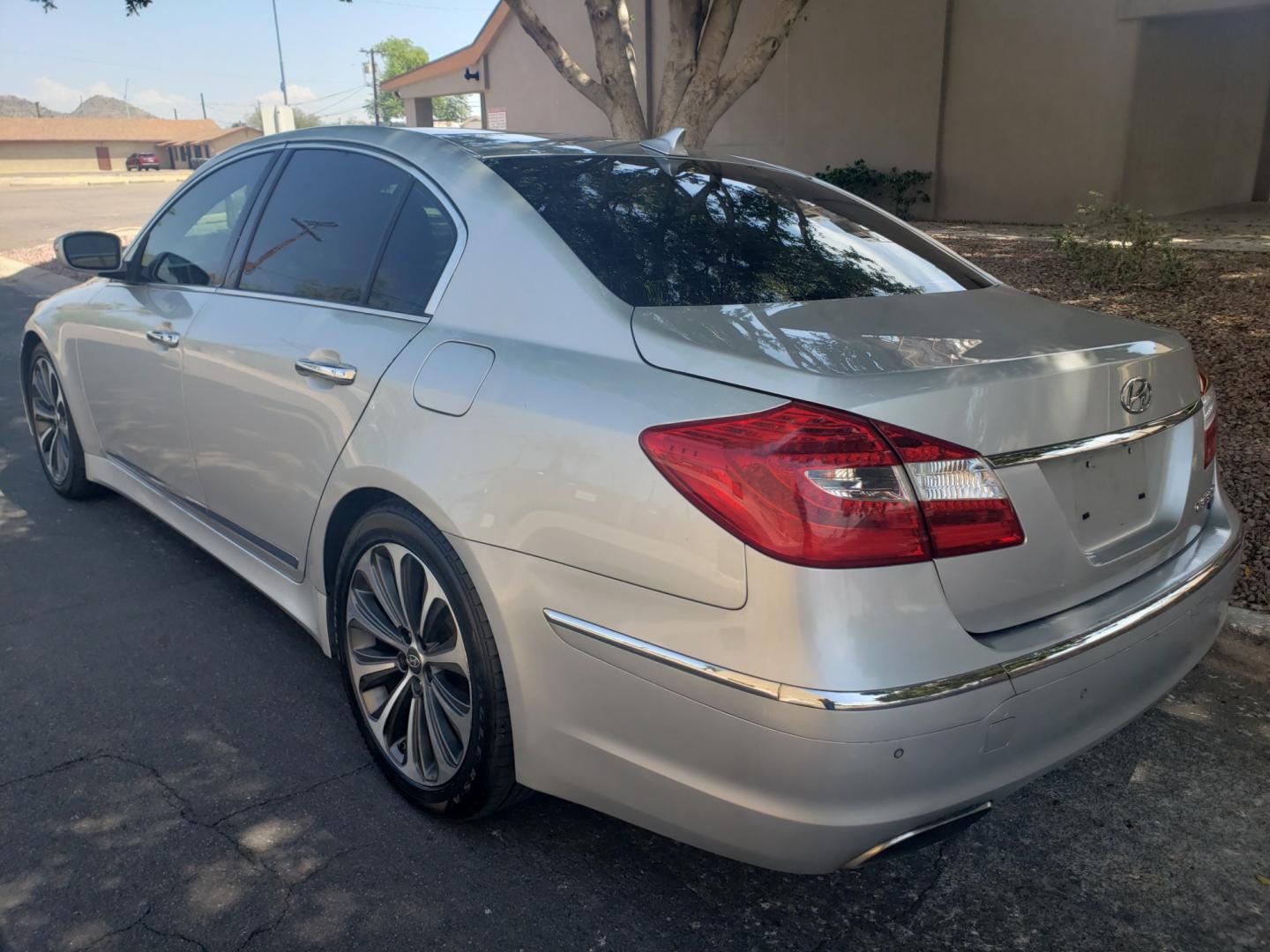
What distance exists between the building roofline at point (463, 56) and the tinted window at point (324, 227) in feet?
66.5

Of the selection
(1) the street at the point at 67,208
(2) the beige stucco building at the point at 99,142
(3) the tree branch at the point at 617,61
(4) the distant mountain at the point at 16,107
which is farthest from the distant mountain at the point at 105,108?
(3) the tree branch at the point at 617,61

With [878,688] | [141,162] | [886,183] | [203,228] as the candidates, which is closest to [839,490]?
[878,688]

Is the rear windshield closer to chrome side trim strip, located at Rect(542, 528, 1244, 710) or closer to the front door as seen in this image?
chrome side trim strip, located at Rect(542, 528, 1244, 710)

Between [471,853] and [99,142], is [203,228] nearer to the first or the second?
[471,853]

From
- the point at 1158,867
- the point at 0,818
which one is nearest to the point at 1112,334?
the point at 1158,867

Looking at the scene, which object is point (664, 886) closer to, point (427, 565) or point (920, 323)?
point (427, 565)

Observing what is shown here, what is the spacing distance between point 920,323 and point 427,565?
133cm

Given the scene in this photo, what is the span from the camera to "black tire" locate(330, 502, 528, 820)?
2451 mm

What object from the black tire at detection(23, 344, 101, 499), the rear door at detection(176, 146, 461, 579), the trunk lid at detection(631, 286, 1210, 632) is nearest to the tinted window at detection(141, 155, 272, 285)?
the rear door at detection(176, 146, 461, 579)

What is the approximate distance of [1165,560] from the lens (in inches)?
98.0

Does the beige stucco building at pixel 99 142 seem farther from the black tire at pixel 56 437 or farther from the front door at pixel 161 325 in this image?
the front door at pixel 161 325

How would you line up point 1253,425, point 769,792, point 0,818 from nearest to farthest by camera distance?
point 769,792, point 0,818, point 1253,425

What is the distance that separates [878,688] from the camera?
189 centimetres

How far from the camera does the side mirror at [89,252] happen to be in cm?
450
